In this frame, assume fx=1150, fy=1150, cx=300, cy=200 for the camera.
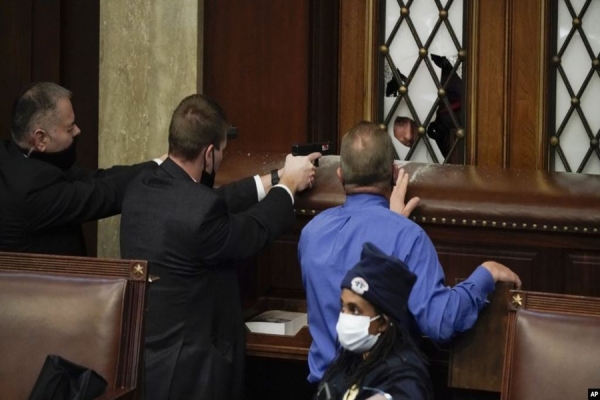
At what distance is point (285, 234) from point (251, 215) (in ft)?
1.58

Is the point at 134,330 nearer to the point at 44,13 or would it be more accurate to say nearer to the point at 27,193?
the point at 27,193

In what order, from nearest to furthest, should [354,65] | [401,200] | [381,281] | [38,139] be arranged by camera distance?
1. [381,281]
2. [401,200]
3. [38,139]
4. [354,65]

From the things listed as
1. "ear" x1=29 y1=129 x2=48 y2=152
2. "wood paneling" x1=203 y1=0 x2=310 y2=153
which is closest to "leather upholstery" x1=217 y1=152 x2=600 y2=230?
"ear" x1=29 y1=129 x2=48 y2=152

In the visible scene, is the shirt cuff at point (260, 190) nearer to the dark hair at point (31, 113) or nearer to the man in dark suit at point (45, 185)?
the man in dark suit at point (45, 185)

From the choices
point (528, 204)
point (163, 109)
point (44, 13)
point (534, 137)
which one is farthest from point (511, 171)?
point (44, 13)

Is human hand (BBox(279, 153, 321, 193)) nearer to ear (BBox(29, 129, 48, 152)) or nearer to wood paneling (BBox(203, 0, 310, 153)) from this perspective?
ear (BBox(29, 129, 48, 152))

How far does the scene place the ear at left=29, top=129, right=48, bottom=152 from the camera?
4047 mm

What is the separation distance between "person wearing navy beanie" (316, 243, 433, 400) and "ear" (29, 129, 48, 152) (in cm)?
159

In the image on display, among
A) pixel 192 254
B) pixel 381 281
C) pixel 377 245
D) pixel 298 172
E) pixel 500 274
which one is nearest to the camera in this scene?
pixel 381 281

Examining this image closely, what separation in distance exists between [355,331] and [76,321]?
3.17 feet

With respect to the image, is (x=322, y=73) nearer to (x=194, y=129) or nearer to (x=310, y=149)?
(x=310, y=149)

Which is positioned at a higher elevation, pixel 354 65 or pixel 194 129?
pixel 354 65

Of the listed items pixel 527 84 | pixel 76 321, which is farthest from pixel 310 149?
pixel 527 84

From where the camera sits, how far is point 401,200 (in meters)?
3.83
